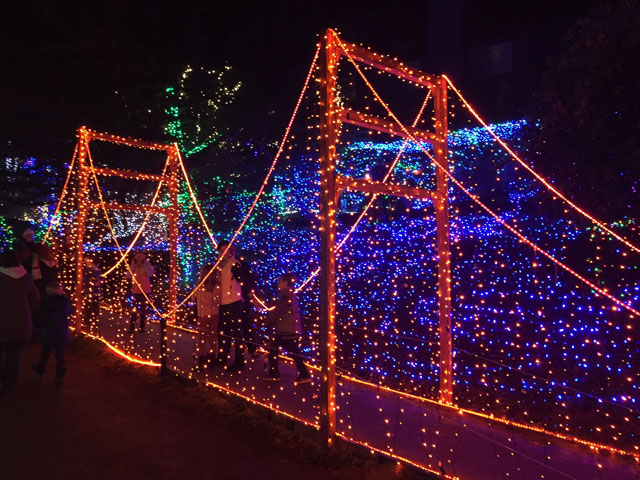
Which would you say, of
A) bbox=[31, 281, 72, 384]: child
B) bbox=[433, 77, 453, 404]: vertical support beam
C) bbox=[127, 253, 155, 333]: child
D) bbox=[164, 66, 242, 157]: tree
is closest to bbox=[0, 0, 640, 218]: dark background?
bbox=[164, 66, 242, 157]: tree

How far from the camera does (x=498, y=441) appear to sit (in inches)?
196

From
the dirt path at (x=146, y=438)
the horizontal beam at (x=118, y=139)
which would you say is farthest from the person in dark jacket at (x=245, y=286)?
the horizontal beam at (x=118, y=139)

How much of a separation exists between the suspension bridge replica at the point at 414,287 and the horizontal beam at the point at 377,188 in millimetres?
21

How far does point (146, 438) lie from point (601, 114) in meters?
7.60

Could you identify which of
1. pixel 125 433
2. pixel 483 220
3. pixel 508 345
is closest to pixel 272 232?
pixel 483 220

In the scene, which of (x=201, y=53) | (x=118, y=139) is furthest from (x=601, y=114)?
(x=201, y=53)

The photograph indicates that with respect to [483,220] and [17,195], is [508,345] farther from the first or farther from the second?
[17,195]

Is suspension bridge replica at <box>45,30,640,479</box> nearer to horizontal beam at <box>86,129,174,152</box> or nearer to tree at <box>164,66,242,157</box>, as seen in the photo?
horizontal beam at <box>86,129,174,152</box>

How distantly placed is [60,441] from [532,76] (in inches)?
514

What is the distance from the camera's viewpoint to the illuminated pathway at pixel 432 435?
4371 millimetres

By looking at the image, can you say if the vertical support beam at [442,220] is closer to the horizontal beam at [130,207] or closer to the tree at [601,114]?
the tree at [601,114]

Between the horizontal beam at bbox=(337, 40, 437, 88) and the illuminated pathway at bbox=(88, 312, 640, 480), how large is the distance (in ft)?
11.6

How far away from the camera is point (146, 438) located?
5.22 metres

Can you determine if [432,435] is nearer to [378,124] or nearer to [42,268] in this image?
[378,124]
